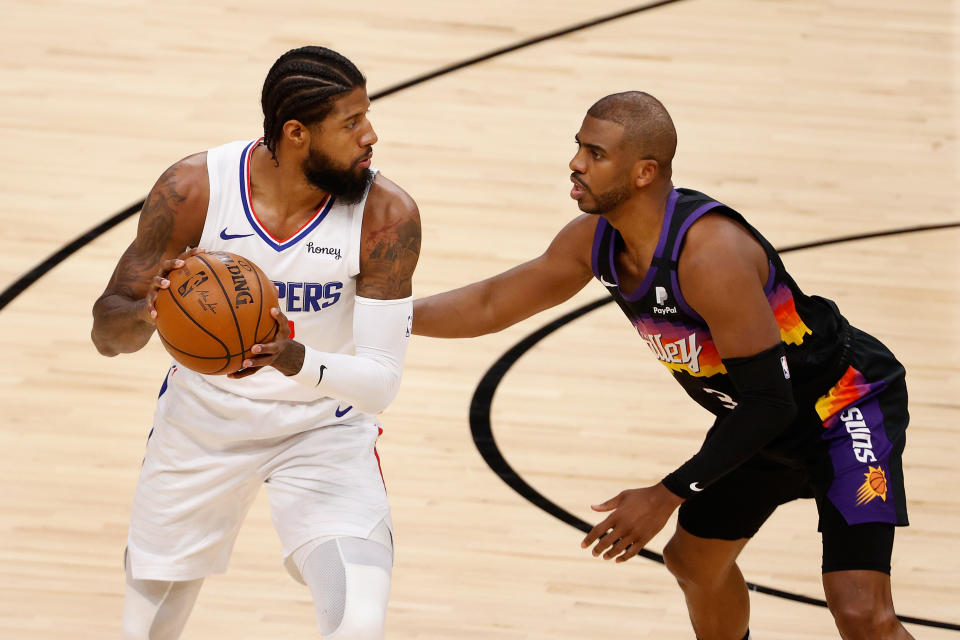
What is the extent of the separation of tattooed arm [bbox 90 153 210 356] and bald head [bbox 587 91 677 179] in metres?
1.10

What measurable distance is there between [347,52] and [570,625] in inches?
241

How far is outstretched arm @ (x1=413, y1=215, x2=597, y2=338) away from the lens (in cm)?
436

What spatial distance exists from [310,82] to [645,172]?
0.93m

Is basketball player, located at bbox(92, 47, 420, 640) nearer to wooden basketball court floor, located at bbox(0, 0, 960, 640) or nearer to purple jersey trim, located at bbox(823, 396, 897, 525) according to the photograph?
wooden basketball court floor, located at bbox(0, 0, 960, 640)

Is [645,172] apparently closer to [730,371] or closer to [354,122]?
[730,371]

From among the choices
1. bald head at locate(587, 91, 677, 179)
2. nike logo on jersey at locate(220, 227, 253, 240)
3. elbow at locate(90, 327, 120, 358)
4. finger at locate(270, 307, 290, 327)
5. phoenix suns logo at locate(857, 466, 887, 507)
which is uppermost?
bald head at locate(587, 91, 677, 179)

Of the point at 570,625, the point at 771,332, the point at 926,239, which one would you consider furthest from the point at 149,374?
the point at 926,239

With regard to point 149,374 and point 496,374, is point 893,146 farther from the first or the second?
point 149,374

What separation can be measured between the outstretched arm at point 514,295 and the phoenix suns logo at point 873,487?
102 cm

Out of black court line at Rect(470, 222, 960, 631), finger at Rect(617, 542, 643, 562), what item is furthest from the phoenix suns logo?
black court line at Rect(470, 222, 960, 631)

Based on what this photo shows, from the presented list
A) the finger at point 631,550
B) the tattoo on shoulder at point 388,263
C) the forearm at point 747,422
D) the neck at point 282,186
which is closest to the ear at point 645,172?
the forearm at point 747,422

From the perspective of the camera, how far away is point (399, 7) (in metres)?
11.2

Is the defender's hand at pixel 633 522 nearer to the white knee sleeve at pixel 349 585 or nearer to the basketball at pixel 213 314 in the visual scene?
the white knee sleeve at pixel 349 585

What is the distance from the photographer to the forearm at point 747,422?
Answer: 12.4ft
